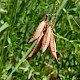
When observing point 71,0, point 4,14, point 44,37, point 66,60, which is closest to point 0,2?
point 4,14

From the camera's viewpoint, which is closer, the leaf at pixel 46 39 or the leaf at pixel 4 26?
the leaf at pixel 46 39

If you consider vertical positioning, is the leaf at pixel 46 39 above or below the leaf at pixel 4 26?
above

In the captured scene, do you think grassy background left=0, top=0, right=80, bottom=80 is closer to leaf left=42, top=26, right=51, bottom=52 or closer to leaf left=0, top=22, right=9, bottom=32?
leaf left=0, top=22, right=9, bottom=32

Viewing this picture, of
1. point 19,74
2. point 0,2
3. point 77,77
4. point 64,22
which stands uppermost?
point 0,2

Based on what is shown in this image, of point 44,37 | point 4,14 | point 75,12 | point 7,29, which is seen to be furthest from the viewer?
point 75,12

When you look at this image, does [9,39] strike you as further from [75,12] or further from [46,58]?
[75,12]

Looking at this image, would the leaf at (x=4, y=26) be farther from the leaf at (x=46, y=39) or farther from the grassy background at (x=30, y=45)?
the leaf at (x=46, y=39)

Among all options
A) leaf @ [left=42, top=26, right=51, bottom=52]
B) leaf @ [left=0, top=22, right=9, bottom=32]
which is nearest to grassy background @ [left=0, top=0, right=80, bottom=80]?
leaf @ [left=0, top=22, right=9, bottom=32]

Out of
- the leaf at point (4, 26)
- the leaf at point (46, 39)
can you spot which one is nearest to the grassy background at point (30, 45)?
the leaf at point (4, 26)

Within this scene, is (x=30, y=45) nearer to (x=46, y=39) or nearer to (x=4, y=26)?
(x=4, y=26)
